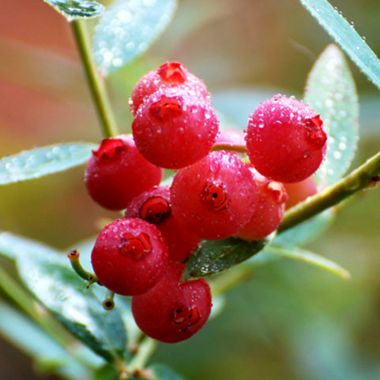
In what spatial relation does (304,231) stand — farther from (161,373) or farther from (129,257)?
(129,257)

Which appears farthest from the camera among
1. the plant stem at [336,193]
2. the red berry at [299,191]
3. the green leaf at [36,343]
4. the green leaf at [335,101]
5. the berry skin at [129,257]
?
the green leaf at [36,343]

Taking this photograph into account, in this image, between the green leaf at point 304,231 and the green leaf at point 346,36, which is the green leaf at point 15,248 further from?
the green leaf at point 346,36

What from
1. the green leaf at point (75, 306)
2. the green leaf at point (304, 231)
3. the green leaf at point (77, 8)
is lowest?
the green leaf at point (304, 231)

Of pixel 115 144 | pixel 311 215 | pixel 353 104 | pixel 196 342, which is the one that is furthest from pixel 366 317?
pixel 115 144

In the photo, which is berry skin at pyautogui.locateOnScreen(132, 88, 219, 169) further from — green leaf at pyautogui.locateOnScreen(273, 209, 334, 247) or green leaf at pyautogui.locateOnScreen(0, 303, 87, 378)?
green leaf at pyautogui.locateOnScreen(0, 303, 87, 378)

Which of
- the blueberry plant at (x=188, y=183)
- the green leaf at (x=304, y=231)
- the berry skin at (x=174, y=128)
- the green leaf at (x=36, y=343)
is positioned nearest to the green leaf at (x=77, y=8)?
the blueberry plant at (x=188, y=183)

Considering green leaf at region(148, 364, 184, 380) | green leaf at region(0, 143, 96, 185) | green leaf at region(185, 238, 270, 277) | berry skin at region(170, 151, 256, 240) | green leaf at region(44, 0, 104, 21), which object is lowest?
green leaf at region(148, 364, 184, 380)

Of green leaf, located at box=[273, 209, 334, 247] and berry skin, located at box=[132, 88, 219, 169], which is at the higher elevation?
berry skin, located at box=[132, 88, 219, 169]

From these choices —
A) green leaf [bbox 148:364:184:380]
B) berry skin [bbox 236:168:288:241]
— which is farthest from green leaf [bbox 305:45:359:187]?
green leaf [bbox 148:364:184:380]
